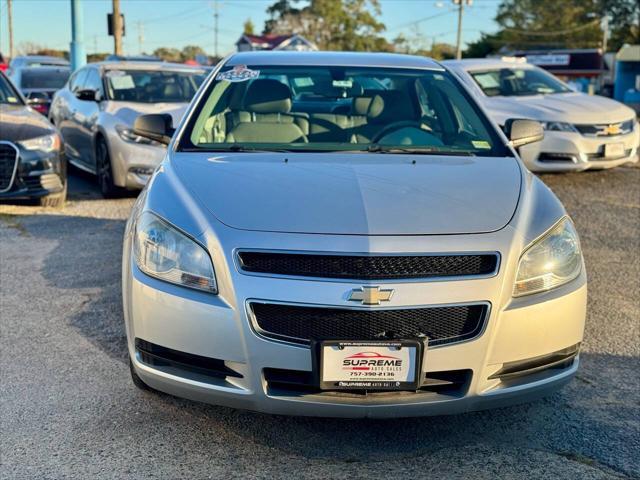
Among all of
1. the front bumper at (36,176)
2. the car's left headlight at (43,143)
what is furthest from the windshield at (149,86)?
the front bumper at (36,176)

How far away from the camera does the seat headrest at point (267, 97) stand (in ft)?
15.0

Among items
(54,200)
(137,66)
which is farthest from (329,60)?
(137,66)

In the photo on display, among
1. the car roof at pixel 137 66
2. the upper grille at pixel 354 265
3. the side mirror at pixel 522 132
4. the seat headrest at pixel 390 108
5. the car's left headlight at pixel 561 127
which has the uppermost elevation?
the car roof at pixel 137 66

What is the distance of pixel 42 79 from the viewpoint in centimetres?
1630

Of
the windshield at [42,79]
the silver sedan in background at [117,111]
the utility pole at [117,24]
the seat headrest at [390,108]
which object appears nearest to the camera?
the seat headrest at [390,108]

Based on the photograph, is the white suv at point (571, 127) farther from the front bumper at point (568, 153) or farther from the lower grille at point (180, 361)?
the lower grille at point (180, 361)

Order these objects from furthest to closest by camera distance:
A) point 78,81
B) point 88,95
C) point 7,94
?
point 78,81, point 88,95, point 7,94

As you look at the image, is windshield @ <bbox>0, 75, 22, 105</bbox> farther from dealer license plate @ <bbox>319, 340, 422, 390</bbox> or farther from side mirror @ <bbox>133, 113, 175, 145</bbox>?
dealer license plate @ <bbox>319, 340, 422, 390</bbox>

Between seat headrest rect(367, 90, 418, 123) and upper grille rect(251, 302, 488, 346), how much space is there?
77.2 inches

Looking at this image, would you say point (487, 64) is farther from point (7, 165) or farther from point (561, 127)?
point (7, 165)

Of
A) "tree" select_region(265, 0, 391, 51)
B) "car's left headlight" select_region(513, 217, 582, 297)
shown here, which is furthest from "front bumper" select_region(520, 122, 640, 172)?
"tree" select_region(265, 0, 391, 51)

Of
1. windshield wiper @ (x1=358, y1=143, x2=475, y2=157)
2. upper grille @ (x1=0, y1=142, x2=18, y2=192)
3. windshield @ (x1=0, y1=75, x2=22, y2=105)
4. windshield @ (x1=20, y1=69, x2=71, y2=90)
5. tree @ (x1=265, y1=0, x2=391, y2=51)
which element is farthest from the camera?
tree @ (x1=265, y1=0, x2=391, y2=51)

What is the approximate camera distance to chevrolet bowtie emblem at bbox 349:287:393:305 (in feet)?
9.10

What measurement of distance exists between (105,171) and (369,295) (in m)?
6.58
